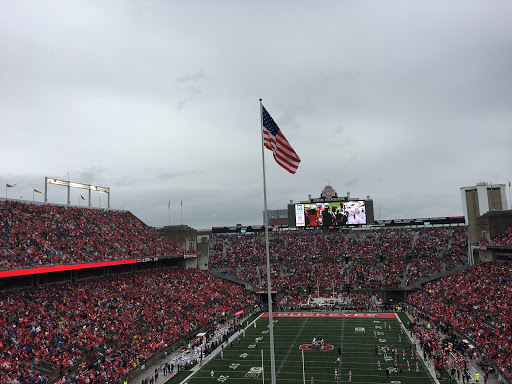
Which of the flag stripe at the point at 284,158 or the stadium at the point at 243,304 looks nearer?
the flag stripe at the point at 284,158

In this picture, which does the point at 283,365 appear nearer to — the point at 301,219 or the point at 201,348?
the point at 201,348

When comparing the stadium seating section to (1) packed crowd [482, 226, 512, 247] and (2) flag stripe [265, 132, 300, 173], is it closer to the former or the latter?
(1) packed crowd [482, 226, 512, 247]

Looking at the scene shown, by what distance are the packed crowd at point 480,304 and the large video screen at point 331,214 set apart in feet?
52.9

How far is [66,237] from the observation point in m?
40.8

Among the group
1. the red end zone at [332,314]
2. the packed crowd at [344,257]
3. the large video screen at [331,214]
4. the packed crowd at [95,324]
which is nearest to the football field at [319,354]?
the red end zone at [332,314]

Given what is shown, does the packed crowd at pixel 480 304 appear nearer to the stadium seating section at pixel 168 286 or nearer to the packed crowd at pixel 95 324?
the stadium seating section at pixel 168 286

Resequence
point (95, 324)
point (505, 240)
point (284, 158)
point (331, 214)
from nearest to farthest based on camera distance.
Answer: point (284, 158) < point (95, 324) < point (505, 240) < point (331, 214)

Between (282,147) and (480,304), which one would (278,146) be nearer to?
(282,147)

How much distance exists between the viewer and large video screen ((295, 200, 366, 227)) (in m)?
66.9

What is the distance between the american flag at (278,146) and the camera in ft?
56.1

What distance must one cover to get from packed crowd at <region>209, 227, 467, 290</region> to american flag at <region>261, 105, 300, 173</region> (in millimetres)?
46906

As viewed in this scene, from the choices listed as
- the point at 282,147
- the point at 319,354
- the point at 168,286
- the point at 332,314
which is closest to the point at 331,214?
the point at 332,314

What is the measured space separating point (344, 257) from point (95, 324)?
145 feet

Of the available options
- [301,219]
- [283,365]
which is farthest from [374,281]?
[283,365]
